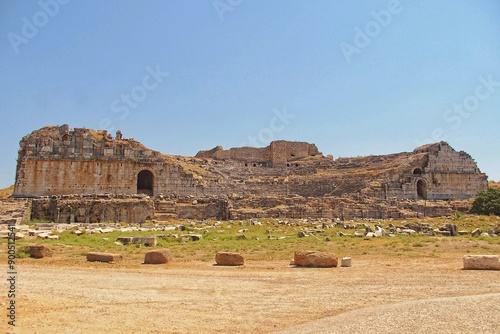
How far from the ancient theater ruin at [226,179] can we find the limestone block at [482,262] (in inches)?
761

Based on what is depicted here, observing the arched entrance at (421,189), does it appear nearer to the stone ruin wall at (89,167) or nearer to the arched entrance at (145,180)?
the stone ruin wall at (89,167)

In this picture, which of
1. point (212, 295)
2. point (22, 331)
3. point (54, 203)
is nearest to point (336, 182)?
point (54, 203)

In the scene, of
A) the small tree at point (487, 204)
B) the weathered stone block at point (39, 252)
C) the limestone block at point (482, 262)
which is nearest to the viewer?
the limestone block at point (482, 262)

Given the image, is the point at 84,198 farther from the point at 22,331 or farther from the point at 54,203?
the point at 22,331

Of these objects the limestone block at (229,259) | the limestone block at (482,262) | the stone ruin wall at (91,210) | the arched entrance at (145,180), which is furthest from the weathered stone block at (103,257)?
the arched entrance at (145,180)

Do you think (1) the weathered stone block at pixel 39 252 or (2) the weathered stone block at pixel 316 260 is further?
(1) the weathered stone block at pixel 39 252

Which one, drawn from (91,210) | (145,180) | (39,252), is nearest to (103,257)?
(39,252)

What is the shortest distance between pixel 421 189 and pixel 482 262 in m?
29.5

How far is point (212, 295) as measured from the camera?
8.36 meters

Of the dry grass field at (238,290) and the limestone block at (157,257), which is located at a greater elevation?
the limestone block at (157,257)

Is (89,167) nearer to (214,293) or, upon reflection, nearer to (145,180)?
(145,180)

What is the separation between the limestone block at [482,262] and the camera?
418 inches

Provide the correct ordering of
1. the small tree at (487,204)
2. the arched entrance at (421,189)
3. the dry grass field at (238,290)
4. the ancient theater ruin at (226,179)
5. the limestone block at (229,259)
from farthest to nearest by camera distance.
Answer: the arched entrance at (421,189)
the ancient theater ruin at (226,179)
the small tree at (487,204)
the limestone block at (229,259)
the dry grass field at (238,290)

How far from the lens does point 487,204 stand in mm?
30875
